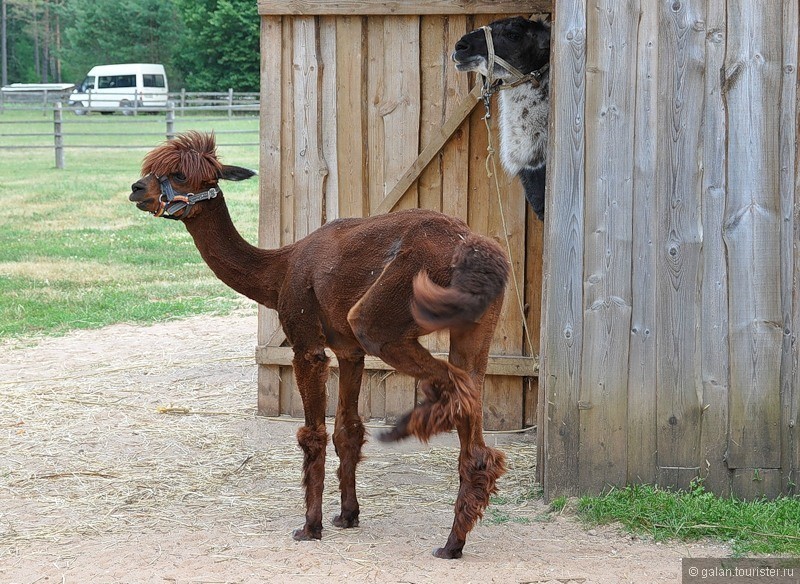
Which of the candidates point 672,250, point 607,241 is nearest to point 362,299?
point 607,241

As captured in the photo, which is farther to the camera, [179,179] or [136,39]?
[136,39]

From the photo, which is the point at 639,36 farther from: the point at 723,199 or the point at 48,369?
the point at 48,369

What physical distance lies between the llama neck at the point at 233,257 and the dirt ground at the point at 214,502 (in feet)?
4.00

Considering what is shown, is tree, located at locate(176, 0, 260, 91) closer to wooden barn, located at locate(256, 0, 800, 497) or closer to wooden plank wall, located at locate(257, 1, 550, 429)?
wooden plank wall, located at locate(257, 1, 550, 429)

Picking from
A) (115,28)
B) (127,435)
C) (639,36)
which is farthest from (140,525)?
(115,28)

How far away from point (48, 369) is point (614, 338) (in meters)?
5.25

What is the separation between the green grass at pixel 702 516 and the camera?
4.27 m

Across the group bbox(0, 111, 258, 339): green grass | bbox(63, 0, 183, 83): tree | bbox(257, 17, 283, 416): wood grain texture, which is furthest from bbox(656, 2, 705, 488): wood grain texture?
bbox(63, 0, 183, 83): tree

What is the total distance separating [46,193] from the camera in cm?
1931

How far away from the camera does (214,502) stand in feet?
17.0

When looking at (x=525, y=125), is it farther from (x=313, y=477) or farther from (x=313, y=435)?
(x=313, y=477)

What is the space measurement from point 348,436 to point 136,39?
54.2 metres

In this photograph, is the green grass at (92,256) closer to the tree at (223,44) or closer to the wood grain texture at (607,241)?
the wood grain texture at (607,241)

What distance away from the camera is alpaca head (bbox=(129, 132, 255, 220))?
460 cm
